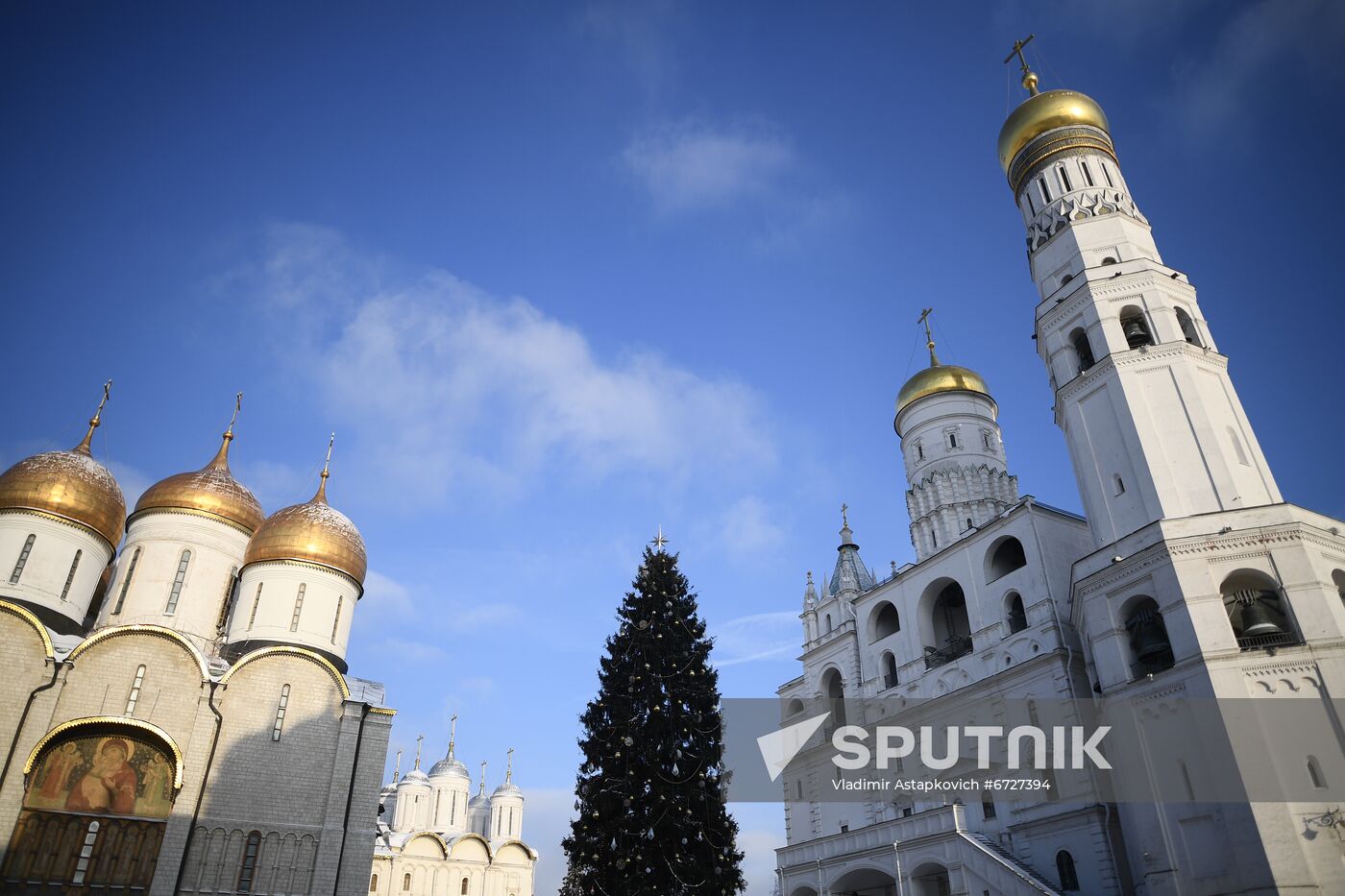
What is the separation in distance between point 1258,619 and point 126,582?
88.7 ft

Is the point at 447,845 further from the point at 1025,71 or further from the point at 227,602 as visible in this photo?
the point at 1025,71

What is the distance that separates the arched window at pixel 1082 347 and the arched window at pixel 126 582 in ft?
86.6

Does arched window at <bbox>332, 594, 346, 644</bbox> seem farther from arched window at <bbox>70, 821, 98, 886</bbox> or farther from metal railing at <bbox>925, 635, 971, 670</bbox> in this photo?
metal railing at <bbox>925, 635, 971, 670</bbox>

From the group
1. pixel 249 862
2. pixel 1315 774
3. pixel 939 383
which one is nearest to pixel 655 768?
pixel 249 862

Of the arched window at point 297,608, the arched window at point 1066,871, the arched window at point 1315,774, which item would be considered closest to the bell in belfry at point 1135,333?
the arched window at point 1315,774

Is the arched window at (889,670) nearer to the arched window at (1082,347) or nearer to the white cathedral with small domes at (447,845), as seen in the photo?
the arched window at (1082,347)

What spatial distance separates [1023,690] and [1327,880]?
839 cm

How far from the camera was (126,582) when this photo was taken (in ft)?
76.7

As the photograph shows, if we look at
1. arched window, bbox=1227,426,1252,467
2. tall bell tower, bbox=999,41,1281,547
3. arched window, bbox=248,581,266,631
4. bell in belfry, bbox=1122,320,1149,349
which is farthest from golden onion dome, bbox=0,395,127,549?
arched window, bbox=1227,426,1252,467

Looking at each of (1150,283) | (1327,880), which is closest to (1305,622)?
(1327,880)

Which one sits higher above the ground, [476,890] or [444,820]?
[444,820]

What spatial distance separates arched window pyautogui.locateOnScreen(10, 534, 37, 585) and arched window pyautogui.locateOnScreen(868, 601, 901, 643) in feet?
80.2

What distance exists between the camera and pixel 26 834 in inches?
689

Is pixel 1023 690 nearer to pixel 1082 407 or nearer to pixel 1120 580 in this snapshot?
pixel 1120 580
